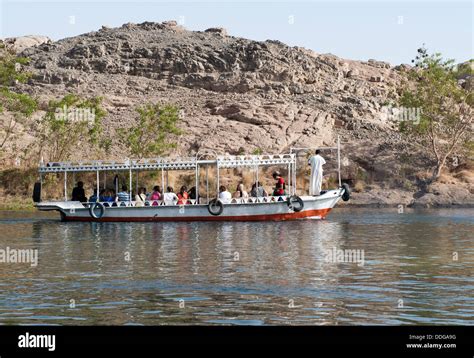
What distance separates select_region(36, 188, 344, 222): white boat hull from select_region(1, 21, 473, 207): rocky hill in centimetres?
2368

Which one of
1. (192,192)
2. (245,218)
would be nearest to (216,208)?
(245,218)

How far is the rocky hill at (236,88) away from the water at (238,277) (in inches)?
1396

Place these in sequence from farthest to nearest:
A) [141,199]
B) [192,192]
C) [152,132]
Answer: [152,132]
[192,192]
[141,199]

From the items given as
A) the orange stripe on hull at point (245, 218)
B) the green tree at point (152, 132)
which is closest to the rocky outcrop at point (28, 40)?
the green tree at point (152, 132)

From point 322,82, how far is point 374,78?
10349 millimetres

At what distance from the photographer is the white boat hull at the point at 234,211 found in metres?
48.8

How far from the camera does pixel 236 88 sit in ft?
348

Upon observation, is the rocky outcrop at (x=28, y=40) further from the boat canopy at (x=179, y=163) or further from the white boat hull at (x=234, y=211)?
the white boat hull at (x=234, y=211)

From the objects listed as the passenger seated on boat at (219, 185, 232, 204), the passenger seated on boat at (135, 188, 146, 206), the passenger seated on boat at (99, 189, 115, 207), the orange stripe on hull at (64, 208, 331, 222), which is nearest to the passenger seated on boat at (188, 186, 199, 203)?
the passenger seated on boat at (219, 185, 232, 204)

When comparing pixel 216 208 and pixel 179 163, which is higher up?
pixel 179 163

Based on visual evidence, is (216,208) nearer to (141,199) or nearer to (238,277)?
(141,199)

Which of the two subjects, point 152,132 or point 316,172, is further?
point 152,132

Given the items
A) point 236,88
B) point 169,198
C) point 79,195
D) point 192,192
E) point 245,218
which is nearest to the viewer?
point 245,218

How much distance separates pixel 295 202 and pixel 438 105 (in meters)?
30.1
